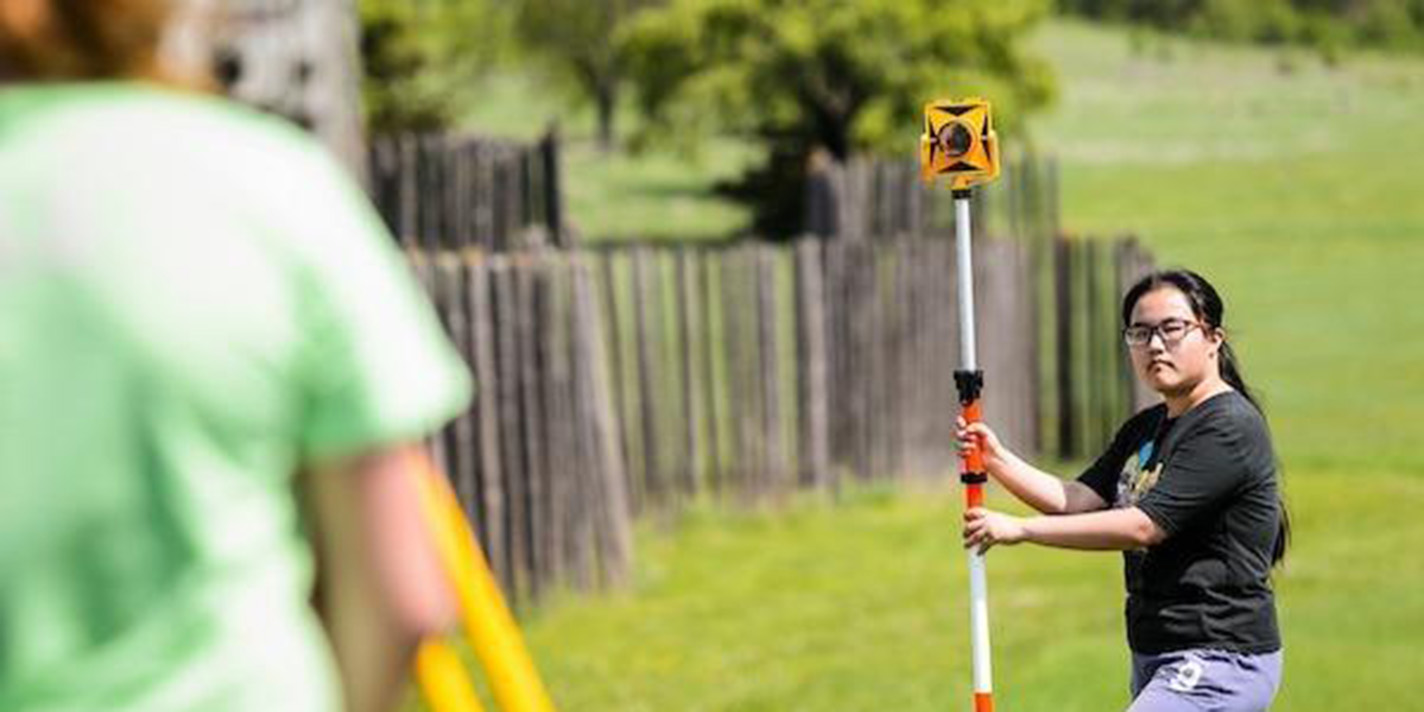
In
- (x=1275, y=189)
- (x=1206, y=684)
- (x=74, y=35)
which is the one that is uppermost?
(x=74, y=35)

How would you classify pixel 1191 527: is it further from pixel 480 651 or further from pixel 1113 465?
pixel 480 651

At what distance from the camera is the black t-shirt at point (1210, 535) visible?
17.5 feet

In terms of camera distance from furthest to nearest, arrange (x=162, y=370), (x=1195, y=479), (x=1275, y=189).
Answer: (x=1275, y=189), (x=1195, y=479), (x=162, y=370)

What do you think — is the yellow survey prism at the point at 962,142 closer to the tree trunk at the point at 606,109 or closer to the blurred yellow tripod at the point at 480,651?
the blurred yellow tripod at the point at 480,651

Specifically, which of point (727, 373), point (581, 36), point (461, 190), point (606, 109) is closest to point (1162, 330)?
point (727, 373)

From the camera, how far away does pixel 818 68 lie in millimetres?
48969

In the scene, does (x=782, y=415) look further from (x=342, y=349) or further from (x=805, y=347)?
(x=342, y=349)

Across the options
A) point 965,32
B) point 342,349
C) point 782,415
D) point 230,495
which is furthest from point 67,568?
point 965,32

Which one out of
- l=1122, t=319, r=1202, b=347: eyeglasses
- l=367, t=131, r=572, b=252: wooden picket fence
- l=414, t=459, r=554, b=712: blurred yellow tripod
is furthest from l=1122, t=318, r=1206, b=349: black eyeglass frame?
l=367, t=131, r=572, b=252: wooden picket fence

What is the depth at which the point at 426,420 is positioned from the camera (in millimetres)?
2148

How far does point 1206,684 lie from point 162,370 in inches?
142

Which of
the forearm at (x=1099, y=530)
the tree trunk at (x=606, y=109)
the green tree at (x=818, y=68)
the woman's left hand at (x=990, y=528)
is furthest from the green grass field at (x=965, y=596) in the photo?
the tree trunk at (x=606, y=109)

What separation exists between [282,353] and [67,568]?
25 cm

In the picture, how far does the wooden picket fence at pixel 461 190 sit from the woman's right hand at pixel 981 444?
35.7 feet
